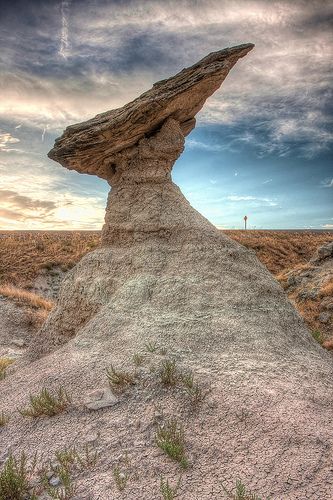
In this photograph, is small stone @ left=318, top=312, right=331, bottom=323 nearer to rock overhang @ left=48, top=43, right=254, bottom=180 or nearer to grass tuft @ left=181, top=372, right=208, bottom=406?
rock overhang @ left=48, top=43, right=254, bottom=180

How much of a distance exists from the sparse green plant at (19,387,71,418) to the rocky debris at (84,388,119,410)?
312mm

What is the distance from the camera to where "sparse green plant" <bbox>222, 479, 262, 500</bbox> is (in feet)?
9.96

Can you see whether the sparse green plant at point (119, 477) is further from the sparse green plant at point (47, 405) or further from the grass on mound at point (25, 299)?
the grass on mound at point (25, 299)

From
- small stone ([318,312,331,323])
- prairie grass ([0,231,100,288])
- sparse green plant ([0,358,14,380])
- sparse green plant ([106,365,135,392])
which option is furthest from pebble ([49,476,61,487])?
prairie grass ([0,231,100,288])

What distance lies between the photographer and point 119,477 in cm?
354

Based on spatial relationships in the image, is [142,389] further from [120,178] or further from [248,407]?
[120,178]

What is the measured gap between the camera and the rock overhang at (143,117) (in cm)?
712

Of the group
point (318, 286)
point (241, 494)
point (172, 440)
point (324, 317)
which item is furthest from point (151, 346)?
point (318, 286)

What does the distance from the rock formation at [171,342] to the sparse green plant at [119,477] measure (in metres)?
0.05

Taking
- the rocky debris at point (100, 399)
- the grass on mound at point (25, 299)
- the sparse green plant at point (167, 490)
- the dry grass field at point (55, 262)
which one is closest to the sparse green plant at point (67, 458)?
the rocky debris at point (100, 399)

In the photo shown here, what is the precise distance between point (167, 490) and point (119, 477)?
24.0 inches

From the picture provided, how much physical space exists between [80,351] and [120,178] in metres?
3.92

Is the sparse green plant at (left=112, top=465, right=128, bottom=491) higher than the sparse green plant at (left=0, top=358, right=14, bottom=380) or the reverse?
higher

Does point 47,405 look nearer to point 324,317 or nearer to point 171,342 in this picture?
point 171,342
